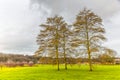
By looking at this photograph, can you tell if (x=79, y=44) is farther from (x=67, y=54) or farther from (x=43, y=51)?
(x=43, y=51)

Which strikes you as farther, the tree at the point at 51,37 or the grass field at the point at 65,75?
the tree at the point at 51,37

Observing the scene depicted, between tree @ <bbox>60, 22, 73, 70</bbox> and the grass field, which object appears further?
tree @ <bbox>60, 22, 73, 70</bbox>

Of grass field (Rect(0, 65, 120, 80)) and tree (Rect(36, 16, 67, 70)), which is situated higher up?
tree (Rect(36, 16, 67, 70))

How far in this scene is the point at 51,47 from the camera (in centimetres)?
5612

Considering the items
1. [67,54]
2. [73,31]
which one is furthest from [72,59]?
[73,31]

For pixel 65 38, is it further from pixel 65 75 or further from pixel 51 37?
pixel 65 75

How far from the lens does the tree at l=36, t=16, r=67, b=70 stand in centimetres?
5559

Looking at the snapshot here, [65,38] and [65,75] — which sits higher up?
[65,38]

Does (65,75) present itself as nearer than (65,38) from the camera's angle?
Yes

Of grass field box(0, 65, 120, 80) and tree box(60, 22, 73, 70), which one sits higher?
tree box(60, 22, 73, 70)

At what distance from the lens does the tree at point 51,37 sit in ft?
182

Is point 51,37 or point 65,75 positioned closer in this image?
point 65,75

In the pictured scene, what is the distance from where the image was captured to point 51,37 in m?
56.9

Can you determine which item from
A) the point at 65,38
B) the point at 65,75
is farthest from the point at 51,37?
the point at 65,75
